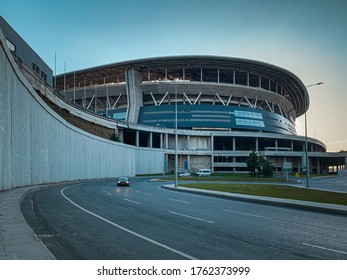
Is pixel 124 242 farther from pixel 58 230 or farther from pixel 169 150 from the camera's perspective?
pixel 169 150

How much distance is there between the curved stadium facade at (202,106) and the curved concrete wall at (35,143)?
1474 inches

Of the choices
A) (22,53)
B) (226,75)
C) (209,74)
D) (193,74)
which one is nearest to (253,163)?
(22,53)

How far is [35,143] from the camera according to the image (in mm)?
32938

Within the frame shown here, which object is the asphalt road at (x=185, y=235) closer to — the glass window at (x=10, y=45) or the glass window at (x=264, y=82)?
the glass window at (x=10, y=45)

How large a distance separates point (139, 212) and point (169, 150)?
80127 millimetres

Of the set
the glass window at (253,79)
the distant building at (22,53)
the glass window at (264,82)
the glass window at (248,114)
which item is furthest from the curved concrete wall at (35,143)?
the glass window at (264,82)

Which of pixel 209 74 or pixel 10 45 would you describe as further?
pixel 209 74

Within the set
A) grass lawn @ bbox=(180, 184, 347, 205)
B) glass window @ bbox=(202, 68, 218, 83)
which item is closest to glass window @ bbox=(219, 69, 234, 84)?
glass window @ bbox=(202, 68, 218, 83)

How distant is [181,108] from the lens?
10825 cm

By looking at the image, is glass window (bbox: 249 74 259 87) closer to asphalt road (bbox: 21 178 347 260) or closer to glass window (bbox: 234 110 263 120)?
glass window (bbox: 234 110 263 120)

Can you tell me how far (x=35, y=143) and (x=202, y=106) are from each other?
79551mm

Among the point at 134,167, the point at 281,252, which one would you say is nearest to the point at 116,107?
the point at 134,167

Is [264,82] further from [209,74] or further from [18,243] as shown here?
[18,243]

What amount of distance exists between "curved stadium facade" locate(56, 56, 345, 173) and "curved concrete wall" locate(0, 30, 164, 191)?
37.4 m
